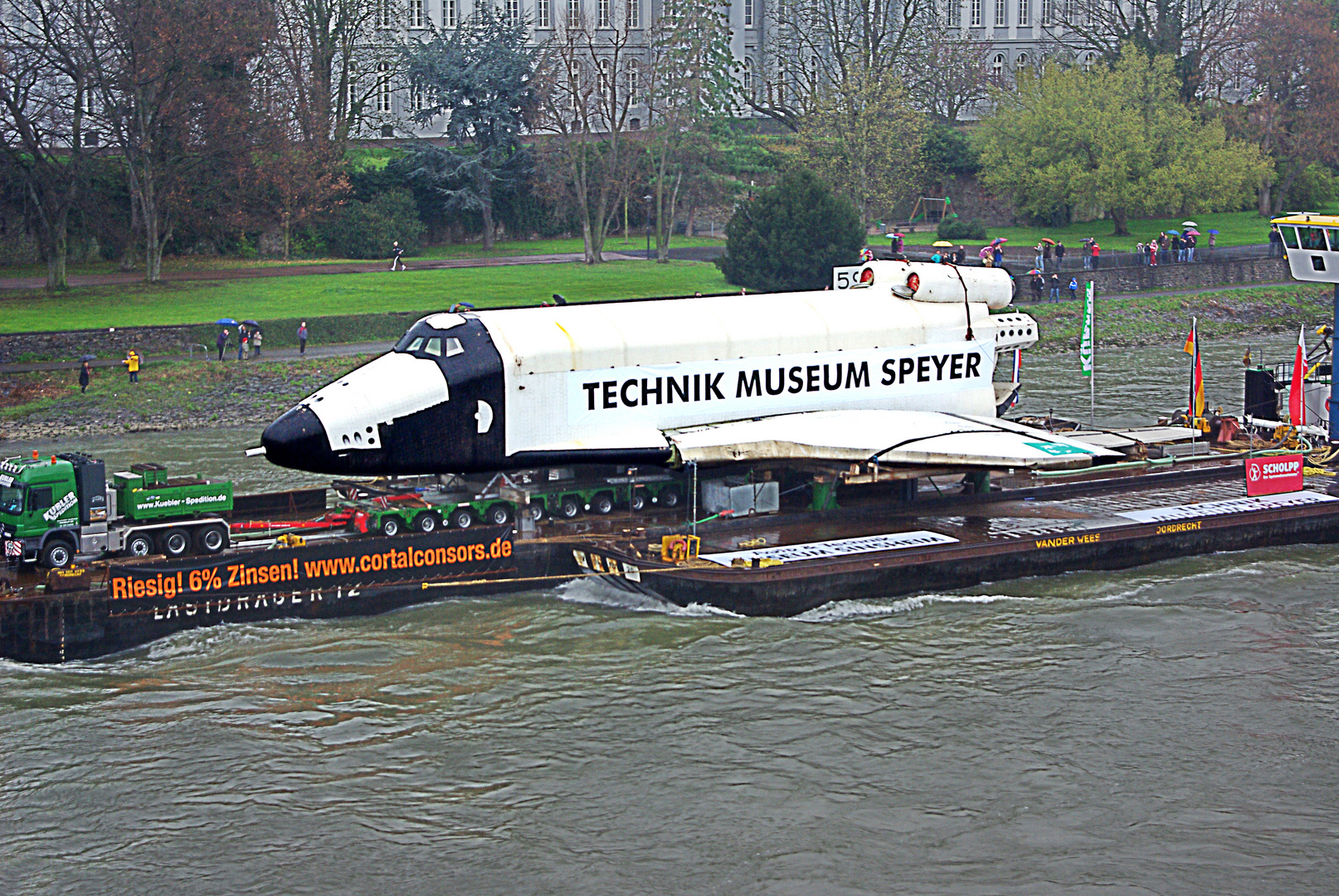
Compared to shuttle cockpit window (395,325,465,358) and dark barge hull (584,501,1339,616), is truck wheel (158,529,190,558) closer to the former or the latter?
shuttle cockpit window (395,325,465,358)

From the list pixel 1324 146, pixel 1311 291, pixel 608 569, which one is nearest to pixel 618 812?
pixel 608 569

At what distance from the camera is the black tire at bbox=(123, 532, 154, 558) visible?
29250mm

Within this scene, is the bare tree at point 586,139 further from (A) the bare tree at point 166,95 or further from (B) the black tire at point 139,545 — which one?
(B) the black tire at point 139,545

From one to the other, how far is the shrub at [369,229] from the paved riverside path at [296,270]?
145cm

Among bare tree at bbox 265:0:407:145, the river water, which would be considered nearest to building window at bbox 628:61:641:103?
bare tree at bbox 265:0:407:145

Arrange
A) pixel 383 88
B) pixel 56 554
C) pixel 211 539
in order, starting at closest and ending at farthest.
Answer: pixel 56 554, pixel 211 539, pixel 383 88

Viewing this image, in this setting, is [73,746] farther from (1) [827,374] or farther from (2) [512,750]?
(1) [827,374]

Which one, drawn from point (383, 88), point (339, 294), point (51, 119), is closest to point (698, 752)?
point (339, 294)

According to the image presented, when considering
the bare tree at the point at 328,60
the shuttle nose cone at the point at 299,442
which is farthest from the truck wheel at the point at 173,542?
the bare tree at the point at 328,60

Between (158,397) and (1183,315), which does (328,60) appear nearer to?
(158,397)

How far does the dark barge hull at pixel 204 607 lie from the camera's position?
27.1 meters

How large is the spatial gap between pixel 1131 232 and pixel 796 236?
35164 mm

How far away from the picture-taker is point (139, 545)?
29.3m

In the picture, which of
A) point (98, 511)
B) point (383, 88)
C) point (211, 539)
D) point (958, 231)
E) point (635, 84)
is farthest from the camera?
point (635, 84)
